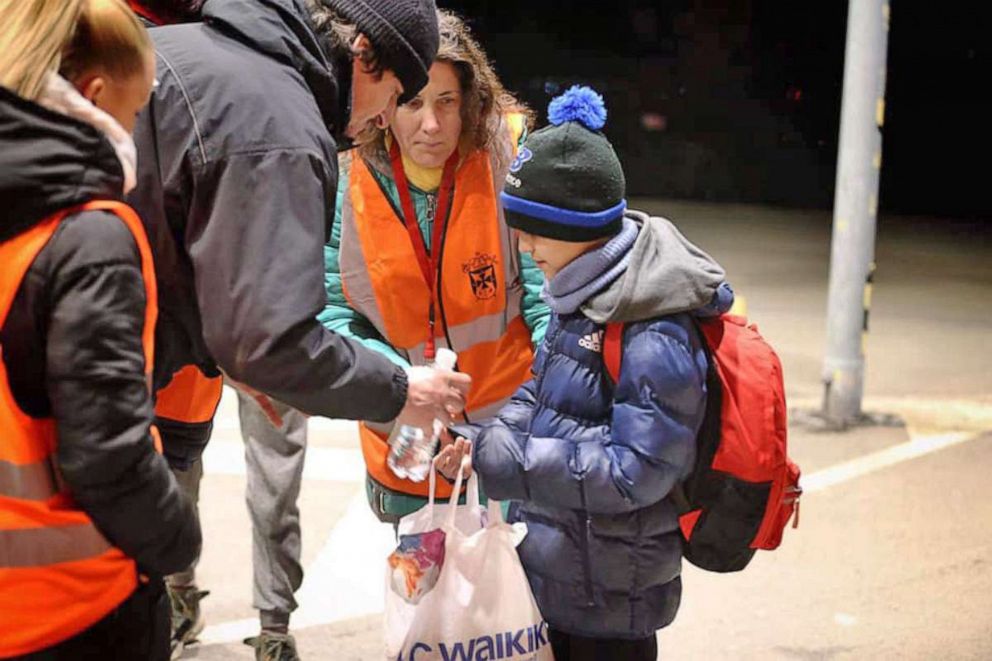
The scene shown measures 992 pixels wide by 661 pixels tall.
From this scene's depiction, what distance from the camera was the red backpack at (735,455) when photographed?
2.91 metres

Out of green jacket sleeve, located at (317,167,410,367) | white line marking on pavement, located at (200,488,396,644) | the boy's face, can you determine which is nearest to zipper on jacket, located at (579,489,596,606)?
the boy's face

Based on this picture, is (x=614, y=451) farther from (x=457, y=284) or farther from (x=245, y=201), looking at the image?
(x=245, y=201)

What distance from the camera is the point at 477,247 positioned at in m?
3.59

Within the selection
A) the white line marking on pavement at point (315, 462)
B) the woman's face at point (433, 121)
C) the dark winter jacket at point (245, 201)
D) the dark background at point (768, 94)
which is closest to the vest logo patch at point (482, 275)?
the woman's face at point (433, 121)

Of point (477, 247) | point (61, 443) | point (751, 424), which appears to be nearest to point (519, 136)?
point (477, 247)

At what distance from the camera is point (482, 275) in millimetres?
3602

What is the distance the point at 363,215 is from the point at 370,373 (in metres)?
1.12

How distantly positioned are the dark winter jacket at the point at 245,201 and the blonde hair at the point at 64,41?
0.32 metres

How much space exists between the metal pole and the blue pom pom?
4225 millimetres

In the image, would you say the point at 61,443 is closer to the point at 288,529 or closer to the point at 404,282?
the point at 404,282

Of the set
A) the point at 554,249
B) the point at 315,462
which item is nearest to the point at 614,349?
the point at 554,249

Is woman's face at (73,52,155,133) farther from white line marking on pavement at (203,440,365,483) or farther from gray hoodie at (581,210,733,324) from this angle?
white line marking on pavement at (203,440,365,483)

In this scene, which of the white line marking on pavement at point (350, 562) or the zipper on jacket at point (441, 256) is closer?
the zipper on jacket at point (441, 256)

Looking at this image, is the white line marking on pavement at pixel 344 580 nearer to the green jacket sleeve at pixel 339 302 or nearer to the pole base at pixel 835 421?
the green jacket sleeve at pixel 339 302
